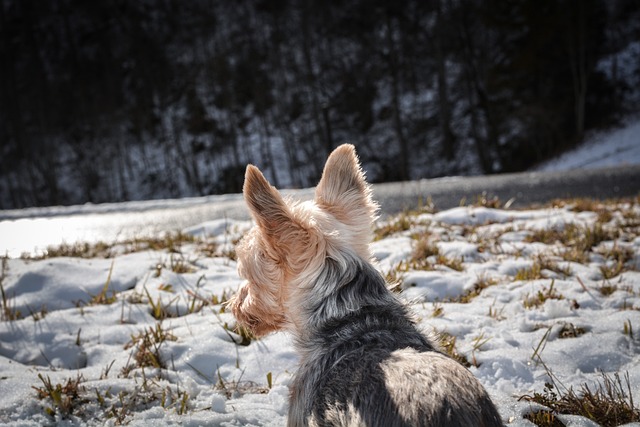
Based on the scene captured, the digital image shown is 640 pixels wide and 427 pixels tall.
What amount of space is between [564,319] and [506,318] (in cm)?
42

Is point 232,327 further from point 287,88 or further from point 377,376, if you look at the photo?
point 287,88

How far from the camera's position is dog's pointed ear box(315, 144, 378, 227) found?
104 inches

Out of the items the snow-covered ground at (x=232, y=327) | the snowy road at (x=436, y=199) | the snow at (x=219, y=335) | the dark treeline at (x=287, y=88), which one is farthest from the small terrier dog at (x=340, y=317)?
the dark treeline at (x=287, y=88)

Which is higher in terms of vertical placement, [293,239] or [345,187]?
[345,187]

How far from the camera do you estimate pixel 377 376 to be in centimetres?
172

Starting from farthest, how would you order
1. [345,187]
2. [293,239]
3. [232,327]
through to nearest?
[232,327], [345,187], [293,239]

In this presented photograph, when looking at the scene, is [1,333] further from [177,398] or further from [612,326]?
[612,326]

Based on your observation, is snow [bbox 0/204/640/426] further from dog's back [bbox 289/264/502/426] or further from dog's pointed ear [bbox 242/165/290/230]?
dog's pointed ear [bbox 242/165/290/230]

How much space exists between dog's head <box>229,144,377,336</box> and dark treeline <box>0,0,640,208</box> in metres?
27.7

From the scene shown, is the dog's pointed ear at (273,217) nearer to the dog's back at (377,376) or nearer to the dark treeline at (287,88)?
the dog's back at (377,376)

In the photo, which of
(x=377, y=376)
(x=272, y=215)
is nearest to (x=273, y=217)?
(x=272, y=215)

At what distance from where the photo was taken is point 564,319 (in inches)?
140

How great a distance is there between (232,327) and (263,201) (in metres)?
1.93

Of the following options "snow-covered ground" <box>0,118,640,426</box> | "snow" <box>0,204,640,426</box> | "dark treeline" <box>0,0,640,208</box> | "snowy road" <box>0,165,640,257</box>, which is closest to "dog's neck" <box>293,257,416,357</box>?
"snow" <box>0,204,640,426</box>
